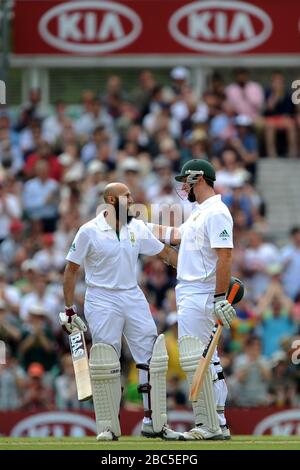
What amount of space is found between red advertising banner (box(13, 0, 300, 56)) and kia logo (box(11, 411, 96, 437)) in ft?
29.4

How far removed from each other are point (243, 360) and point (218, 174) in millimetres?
3837

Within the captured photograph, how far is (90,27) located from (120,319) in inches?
475

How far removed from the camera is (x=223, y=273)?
39.1 feet

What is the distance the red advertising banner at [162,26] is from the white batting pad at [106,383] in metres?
11.9

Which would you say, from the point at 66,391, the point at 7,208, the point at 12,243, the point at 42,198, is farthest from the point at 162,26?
the point at 66,391

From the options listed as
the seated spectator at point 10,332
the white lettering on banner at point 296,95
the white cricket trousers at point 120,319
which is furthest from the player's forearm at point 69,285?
the white lettering on banner at point 296,95

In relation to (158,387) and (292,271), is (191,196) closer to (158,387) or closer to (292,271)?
(158,387)

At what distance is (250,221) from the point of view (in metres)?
20.5

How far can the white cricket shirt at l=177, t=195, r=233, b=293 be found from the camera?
39.8 ft

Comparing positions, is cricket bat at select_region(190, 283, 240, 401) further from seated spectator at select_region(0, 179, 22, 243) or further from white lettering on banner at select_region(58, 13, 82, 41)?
white lettering on banner at select_region(58, 13, 82, 41)

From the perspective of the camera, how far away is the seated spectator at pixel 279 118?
22.2 m

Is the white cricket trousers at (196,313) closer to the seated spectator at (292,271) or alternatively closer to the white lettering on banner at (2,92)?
the seated spectator at (292,271)

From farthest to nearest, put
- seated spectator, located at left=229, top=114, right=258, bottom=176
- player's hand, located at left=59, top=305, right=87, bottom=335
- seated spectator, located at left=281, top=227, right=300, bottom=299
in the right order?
seated spectator, located at left=229, top=114, right=258, bottom=176, seated spectator, located at left=281, top=227, right=300, bottom=299, player's hand, located at left=59, top=305, right=87, bottom=335

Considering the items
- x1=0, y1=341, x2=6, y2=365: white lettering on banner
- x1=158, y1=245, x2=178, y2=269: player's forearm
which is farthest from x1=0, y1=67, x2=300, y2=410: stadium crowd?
x1=158, y1=245, x2=178, y2=269: player's forearm
